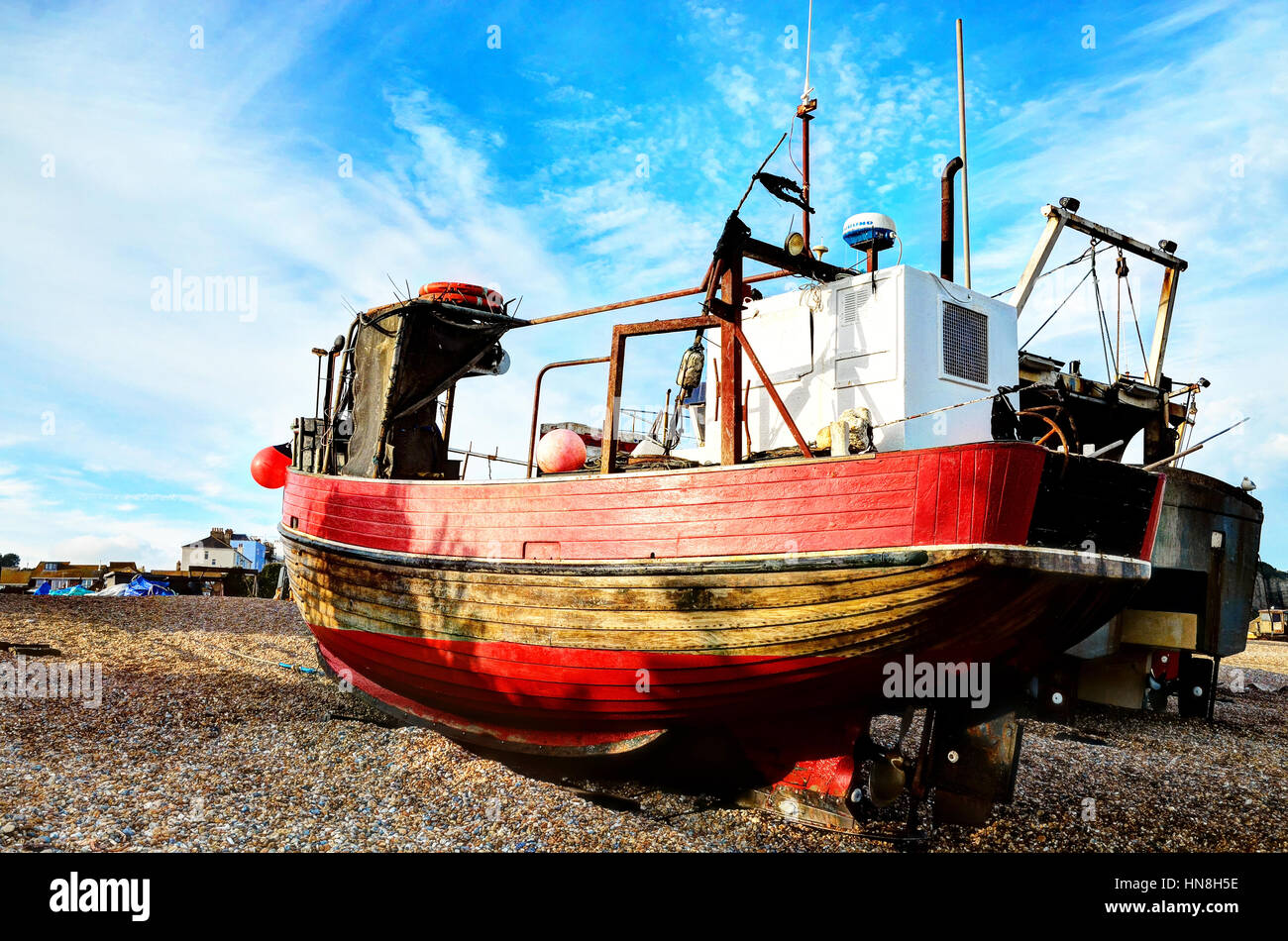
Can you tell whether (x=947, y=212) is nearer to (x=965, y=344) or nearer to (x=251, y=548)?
(x=965, y=344)

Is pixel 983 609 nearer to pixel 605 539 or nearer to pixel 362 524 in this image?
pixel 605 539

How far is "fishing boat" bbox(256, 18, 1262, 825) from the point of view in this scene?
465 centimetres

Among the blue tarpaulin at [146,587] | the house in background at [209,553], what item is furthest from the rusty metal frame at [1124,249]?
the house in background at [209,553]

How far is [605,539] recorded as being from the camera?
18.4ft

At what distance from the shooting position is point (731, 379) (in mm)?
5508

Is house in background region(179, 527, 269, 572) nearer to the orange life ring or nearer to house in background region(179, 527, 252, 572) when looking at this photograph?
house in background region(179, 527, 252, 572)

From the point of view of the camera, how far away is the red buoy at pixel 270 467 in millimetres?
11805

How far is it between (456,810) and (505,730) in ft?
4.29

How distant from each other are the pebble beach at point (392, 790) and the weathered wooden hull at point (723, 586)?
0.82 m

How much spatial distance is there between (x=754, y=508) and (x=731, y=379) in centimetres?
103

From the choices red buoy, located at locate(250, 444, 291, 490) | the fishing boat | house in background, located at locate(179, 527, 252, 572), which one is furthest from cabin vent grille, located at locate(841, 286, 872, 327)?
house in background, located at locate(179, 527, 252, 572)

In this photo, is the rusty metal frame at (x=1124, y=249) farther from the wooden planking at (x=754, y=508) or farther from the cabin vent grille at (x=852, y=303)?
the wooden planking at (x=754, y=508)

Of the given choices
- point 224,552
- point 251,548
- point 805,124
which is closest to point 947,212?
point 805,124
